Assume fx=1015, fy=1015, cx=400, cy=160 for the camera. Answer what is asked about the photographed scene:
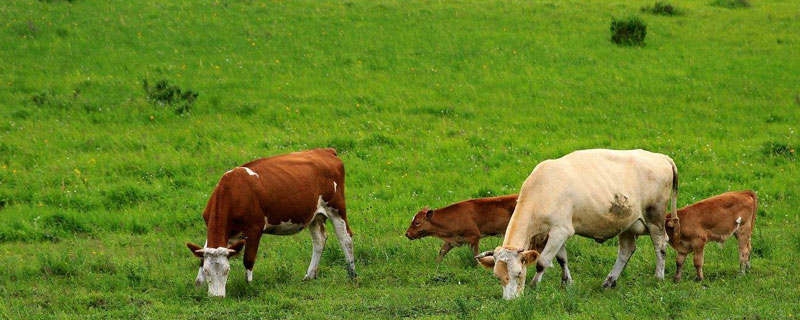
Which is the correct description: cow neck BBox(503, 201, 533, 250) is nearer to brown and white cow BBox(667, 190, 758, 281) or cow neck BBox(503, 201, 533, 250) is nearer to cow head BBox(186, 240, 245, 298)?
brown and white cow BBox(667, 190, 758, 281)

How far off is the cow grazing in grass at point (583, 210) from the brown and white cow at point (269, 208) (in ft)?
9.56

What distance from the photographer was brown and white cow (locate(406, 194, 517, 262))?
49.0 ft

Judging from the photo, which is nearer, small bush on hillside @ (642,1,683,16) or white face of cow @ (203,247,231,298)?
white face of cow @ (203,247,231,298)

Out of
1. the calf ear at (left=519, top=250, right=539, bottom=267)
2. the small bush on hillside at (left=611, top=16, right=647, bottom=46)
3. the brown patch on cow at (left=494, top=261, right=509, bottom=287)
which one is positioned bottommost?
the small bush on hillside at (left=611, top=16, right=647, bottom=46)

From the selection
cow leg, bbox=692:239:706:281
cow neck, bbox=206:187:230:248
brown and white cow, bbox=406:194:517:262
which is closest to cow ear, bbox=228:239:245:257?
cow neck, bbox=206:187:230:248

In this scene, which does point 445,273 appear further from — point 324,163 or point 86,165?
point 86,165

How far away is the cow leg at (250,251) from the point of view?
12898 mm

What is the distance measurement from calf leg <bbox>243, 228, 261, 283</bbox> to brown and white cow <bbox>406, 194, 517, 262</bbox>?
306 cm

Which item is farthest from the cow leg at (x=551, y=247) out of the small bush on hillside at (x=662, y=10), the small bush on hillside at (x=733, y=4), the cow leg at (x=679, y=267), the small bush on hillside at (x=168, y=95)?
the small bush on hillside at (x=733, y=4)

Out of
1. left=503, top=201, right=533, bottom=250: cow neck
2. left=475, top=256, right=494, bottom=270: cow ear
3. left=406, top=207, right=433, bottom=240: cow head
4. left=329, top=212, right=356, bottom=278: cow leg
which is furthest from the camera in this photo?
left=406, top=207, right=433, bottom=240: cow head

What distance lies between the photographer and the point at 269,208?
43.4ft

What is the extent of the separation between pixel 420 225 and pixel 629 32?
49.4 ft

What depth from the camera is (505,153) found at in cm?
2088

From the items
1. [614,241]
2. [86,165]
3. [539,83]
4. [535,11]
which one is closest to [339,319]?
[614,241]
